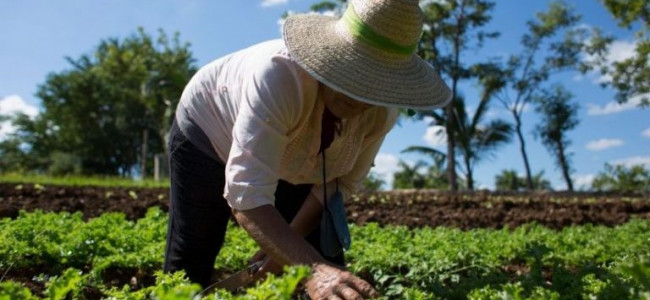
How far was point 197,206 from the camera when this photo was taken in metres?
3.22

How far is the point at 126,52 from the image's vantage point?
1548 inches

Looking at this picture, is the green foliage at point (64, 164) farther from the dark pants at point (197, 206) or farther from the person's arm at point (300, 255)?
the person's arm at point (300, 255)

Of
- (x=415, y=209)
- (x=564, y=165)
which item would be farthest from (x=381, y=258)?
(x=564, y=165)

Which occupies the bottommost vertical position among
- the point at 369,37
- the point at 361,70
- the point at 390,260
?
the point at 390,260

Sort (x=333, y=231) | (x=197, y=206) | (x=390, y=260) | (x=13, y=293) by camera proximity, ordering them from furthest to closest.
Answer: (x=390, y=260), (x=197, y=206), (x=333, y=231), (x=13, y=293)

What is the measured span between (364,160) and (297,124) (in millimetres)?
667

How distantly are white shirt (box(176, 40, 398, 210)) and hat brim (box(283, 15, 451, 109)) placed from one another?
0.42ft

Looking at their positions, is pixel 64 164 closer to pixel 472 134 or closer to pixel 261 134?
pixel 472 134

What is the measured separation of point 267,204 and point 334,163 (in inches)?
32.2

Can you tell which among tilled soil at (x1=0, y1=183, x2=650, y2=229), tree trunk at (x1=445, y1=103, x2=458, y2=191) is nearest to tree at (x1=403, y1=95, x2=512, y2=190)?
tree trunk at (x1=445, y1=103, x2=458, y2=191)

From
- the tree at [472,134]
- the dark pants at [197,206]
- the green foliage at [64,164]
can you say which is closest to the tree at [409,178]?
the tree at [472,134]

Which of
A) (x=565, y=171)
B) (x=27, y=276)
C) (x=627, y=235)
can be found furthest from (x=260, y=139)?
(x=565, y=171)

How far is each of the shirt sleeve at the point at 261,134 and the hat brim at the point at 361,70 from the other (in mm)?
137

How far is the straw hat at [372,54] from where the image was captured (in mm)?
2275
